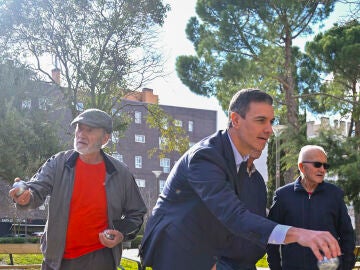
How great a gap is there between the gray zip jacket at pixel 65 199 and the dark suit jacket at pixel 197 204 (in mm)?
1331

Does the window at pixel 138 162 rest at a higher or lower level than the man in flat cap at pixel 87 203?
higher

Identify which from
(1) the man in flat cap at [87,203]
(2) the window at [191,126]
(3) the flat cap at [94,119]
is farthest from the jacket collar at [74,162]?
(2) the window at [191,126]

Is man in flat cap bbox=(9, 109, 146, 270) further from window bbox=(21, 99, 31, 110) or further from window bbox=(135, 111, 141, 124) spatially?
window bbox=(135, 111, 141, 124)

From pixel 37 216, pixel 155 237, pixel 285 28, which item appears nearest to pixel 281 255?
pixel 155 237

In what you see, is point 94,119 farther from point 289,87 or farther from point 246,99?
point 289,87

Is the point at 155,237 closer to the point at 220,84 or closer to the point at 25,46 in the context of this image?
the point at 25,46

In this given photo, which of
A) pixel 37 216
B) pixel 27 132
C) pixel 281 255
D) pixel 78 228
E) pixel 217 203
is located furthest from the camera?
pixel 37 216

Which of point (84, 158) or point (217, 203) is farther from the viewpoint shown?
point (84, 158)

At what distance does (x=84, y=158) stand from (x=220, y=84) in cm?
2203

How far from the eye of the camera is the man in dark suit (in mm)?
2836

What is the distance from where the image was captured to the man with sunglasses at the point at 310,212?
499 cm

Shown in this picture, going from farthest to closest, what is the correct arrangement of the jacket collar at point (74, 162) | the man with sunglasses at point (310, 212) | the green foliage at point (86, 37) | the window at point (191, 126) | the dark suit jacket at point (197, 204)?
the window at point (191, 126) < the green foliage at point (86, 37) < the man with sunglasses at point (310, 212) < the jacket collar at point (74, 162) < the dark suit jacket at point (197, 204)

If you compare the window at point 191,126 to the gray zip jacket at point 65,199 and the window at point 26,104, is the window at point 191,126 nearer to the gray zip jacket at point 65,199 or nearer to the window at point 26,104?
the window at point 26,104

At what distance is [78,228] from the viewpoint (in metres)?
4.37
